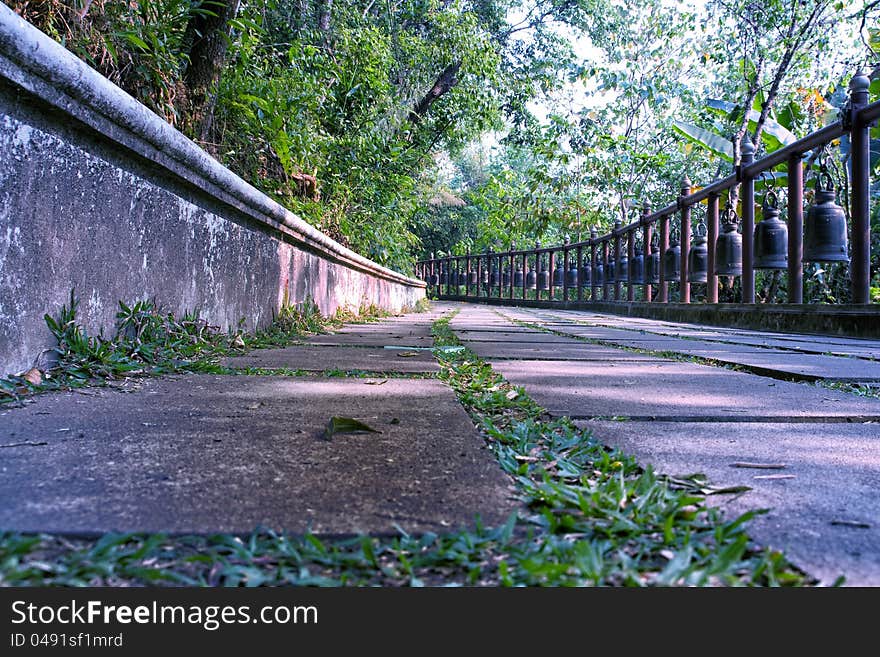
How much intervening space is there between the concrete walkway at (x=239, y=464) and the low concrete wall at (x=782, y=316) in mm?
4053

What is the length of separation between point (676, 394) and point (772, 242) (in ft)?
15.1

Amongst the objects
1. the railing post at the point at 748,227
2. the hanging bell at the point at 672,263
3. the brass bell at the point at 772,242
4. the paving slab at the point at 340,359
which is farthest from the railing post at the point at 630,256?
the paving slab at the point at 340,359

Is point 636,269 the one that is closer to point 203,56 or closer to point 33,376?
point 203,56

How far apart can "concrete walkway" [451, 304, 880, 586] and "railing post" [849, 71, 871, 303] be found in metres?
1.92

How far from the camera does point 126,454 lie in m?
1.01

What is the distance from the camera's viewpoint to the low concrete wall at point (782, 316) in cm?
452

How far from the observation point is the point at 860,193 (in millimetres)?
4512

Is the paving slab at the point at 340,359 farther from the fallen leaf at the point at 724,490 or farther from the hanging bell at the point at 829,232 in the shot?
the hanging bell at the point at 829,232

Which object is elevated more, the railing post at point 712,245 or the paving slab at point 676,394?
the railing post at point 712,245

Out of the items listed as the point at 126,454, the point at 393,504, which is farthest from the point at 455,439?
the point at 126,454

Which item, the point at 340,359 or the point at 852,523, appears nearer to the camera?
the point at 852,523

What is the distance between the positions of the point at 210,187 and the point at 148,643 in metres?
2.33

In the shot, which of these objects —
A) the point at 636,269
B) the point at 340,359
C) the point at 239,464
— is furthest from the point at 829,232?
the point at 636,269

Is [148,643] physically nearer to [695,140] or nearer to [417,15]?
[417,15]
